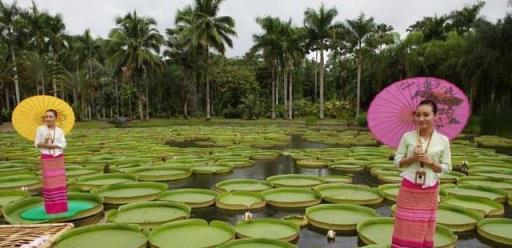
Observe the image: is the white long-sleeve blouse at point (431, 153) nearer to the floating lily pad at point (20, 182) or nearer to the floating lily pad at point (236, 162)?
the floating lily pad at point (236, 162)

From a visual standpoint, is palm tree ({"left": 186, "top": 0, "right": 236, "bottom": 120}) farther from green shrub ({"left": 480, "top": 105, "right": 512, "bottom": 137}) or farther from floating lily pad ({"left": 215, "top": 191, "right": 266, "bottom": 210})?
floating lily pad ({"left": 215, "top": 191, "right": 266, "bottom": 210})

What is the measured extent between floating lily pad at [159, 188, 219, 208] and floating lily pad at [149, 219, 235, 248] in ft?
4.21

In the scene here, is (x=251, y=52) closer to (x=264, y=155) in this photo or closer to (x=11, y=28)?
(x=11, y=28)

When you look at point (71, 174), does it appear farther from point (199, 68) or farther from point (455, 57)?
point (199, 68)

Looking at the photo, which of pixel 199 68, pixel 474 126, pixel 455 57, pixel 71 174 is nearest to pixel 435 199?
pixel 71 174

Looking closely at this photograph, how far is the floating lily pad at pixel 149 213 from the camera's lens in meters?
5.04

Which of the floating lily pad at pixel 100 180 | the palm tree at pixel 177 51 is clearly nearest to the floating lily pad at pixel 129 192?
the floating lily pad at pixel 100 180

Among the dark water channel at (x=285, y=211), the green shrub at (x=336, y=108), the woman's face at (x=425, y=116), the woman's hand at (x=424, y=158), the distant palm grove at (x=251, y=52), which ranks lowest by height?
the dark water channel at (x=285, y=211)

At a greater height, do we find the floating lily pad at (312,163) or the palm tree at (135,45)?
the palm tree at (135,45)

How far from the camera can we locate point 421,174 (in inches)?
120

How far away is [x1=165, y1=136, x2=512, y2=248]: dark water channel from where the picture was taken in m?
4.55

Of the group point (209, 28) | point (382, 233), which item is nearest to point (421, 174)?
point (382, 233)

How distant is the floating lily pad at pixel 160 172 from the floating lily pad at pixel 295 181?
6.87 ft

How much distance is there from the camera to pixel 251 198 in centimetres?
621
